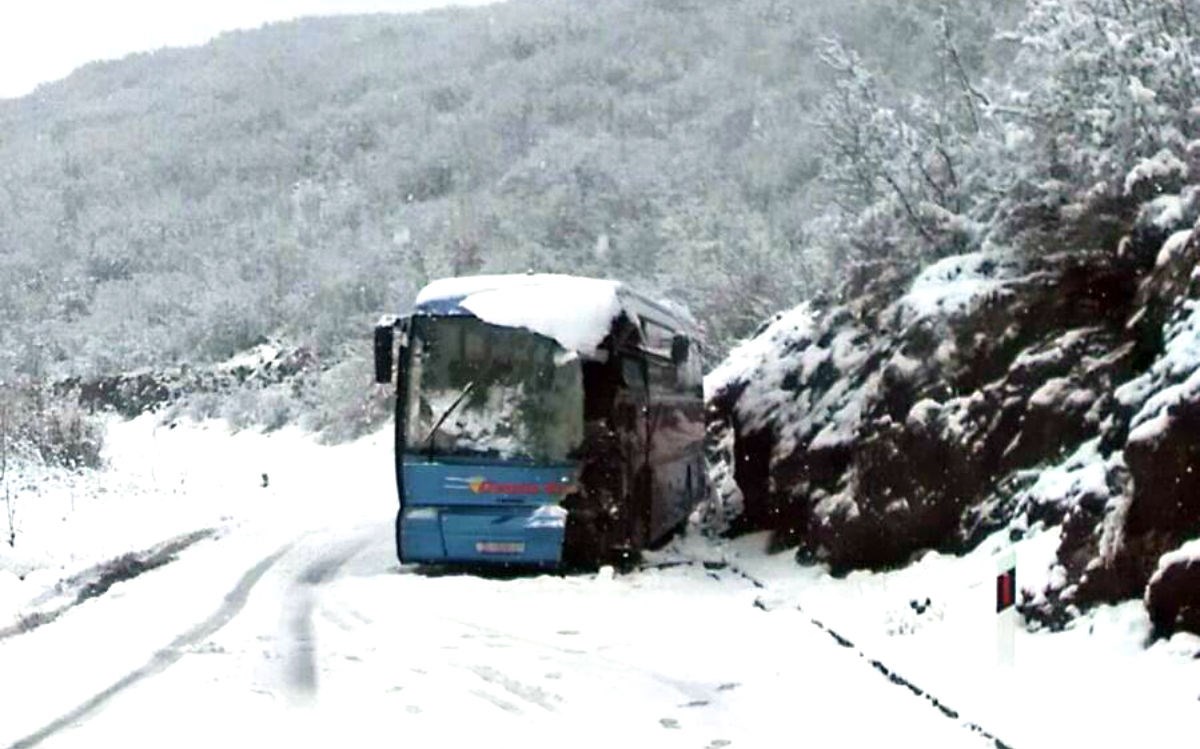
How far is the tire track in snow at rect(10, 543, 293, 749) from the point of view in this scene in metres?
8.53

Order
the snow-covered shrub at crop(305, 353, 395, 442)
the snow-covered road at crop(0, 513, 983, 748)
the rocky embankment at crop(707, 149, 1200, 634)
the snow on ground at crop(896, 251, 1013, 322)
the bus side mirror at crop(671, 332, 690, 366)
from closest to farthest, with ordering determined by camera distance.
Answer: the snow-covered road at crop(0, 513, 983, 748) < the rocky embankment at crop(707, 149, 1200, 634) < the snow on ground at crop(896, 251, 1013, 322) < the bus side mirror at crop(671, 332, 690, 366) < the snow-covered shrub at crop(305, 353, 395, 442)

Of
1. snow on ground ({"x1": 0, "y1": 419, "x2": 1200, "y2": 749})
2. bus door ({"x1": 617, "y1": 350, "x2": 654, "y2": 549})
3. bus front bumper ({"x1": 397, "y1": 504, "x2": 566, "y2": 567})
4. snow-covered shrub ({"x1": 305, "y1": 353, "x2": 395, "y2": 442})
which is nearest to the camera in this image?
snow on ground ({"x1": 0, "y1": 419, "x2": 1200, "y2": 749})

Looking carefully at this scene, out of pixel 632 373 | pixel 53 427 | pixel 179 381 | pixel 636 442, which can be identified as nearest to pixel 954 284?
pixel 632 373

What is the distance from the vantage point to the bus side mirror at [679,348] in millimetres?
20797


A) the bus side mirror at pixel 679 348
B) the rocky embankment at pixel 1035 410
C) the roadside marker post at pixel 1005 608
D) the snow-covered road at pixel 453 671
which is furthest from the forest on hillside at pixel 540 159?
the snow-covered road at pixel 453 671

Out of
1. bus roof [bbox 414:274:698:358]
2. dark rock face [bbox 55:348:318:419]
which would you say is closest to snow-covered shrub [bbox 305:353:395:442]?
dark rock face [bbox 55:348:318:419]

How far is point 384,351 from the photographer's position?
53.7 ft

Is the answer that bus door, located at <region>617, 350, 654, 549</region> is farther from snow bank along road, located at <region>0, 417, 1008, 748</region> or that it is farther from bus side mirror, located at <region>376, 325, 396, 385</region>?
bus side mirror, located at <region>376, 325, 396, 385</region>

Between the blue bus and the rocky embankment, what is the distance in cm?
245

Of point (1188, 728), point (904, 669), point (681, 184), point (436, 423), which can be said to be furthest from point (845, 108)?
point (681, 184)

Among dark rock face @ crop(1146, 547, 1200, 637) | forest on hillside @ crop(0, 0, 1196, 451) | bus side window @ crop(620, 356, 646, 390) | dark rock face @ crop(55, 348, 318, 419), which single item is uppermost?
forest on hillside @ crop(0, 0, 1196, 451)

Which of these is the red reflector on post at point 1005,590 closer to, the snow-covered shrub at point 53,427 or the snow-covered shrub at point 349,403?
the snow-covered shrub at point 53,427

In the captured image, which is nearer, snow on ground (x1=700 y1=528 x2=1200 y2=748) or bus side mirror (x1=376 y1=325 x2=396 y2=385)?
snow on ground (x1=700 y1=528 x2=1200 y2=748)

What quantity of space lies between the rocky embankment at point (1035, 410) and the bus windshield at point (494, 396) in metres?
2.96
